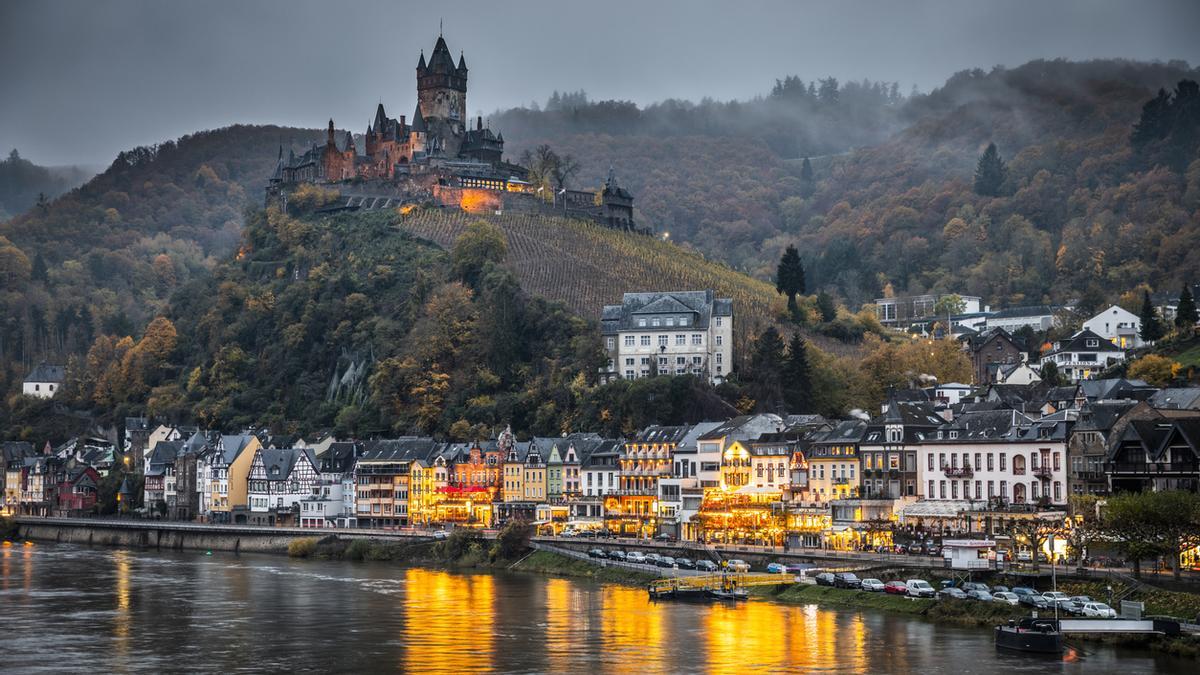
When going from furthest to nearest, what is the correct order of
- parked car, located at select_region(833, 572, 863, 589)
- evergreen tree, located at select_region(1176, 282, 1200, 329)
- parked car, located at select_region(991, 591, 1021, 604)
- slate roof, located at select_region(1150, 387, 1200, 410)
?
evergreen tree, located at select_region(1176, 282, 1200, 329) → slate roof, located at select_region(1150, 387, 1200, 410) → parked car, located at select_region(833, 572, 863, 589) → parked car, located at select_region(991, 591, 1021, 604)

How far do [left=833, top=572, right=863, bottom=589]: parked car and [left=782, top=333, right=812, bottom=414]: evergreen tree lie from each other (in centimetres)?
4058

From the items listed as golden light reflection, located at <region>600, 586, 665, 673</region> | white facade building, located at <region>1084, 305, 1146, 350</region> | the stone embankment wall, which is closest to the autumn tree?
the stone embankment wall

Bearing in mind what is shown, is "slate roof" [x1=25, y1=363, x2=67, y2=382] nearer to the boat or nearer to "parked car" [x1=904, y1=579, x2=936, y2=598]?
"parked car" [x1=904, y1=579, x2=936, y2=598]

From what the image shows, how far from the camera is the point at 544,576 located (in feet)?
300

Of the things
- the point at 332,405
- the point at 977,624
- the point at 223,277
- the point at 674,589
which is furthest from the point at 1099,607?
the point at 223,277

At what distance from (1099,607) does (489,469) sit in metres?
61.2

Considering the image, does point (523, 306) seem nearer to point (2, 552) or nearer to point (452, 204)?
point (452, 204)

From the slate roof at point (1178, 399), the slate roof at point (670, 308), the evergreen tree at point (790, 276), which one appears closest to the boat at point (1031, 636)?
the slate roof at point (1178, 399)

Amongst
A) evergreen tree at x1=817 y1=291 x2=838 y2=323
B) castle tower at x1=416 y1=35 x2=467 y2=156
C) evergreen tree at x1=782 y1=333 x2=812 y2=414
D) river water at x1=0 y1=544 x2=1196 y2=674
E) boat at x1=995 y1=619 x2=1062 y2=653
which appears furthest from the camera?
castle tower at x1=416 y1=35 x2=467 y2=156

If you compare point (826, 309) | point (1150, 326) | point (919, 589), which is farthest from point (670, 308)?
point (919, 589)

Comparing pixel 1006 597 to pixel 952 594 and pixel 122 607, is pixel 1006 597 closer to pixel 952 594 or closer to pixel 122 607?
pixel 952 594

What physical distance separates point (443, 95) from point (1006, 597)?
13568 cm

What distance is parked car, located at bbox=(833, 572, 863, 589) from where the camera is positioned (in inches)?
2889

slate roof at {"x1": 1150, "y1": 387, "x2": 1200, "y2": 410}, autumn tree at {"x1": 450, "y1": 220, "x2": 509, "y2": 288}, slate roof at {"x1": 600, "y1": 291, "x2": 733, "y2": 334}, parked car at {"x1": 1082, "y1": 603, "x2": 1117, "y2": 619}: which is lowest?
parked car at {"x1": 1082, "y1": 603, "x2": 1117, "y2": 619}
